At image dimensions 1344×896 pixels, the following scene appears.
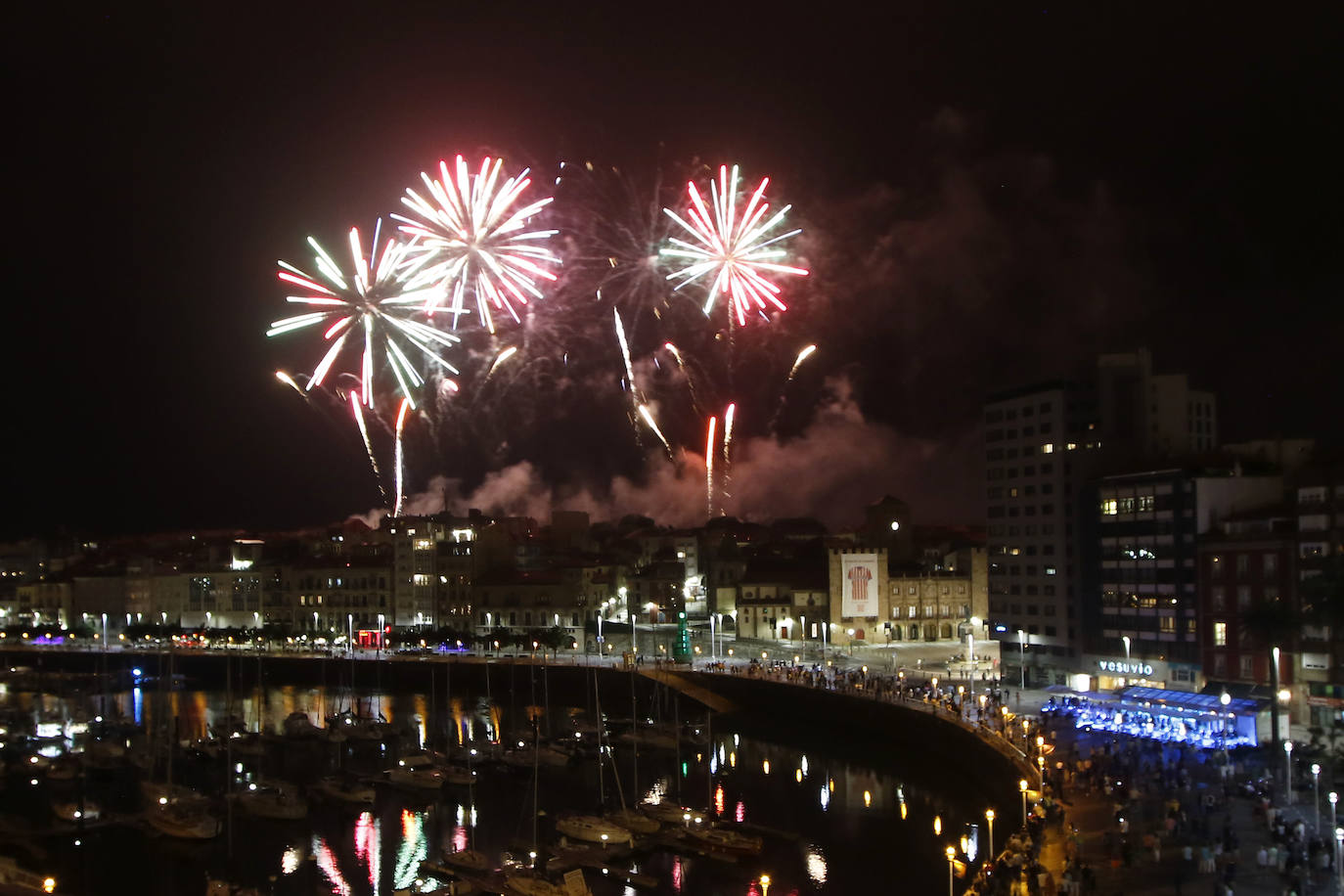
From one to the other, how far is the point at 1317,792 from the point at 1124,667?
20.7 metres

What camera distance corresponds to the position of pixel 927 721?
40.9 m

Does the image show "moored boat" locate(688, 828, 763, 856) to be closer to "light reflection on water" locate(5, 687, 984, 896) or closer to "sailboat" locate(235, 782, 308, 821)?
"light reflection on water" locate(5, 687, 984, 896)

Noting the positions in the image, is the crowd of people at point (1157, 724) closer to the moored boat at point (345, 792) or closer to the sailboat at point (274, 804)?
the moored boat at point (345, 792)

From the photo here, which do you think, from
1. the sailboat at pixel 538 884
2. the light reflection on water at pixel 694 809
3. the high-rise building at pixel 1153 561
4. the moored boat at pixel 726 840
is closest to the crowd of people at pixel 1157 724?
the light reflection on water at pixel 694 809

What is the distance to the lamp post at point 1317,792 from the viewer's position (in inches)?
997

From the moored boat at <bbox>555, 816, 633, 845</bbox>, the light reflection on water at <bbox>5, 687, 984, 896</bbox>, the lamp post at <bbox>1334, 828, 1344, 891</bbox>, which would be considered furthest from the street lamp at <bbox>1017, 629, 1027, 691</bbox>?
the lamp post at <bbox>1334, 828, 1344, 891</bbox>

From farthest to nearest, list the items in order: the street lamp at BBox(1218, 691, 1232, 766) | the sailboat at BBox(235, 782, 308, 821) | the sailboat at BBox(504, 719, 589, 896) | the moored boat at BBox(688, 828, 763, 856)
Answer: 1. the sailboat at BBox(235, 782, 308, 821)
2. the street lamp at BBox(1218, 691, 1232, 766)
3. the moored boat at BBox(688, 828, 763, 856)
4. the sailboat at BBox(504, 719, 589, 896)

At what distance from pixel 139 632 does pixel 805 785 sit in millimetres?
63826

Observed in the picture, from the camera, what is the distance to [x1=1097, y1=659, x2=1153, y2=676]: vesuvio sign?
44844mm

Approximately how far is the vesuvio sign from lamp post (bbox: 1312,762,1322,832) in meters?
16.3

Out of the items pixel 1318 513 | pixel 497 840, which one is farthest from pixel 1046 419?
pixel 497 840

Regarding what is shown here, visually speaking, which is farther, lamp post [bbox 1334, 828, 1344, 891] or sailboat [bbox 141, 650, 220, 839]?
sailboat [bbox 141, 650, 220, 839]

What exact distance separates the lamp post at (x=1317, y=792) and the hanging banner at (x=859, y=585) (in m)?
40.2

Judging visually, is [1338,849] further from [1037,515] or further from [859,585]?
[859,585]
